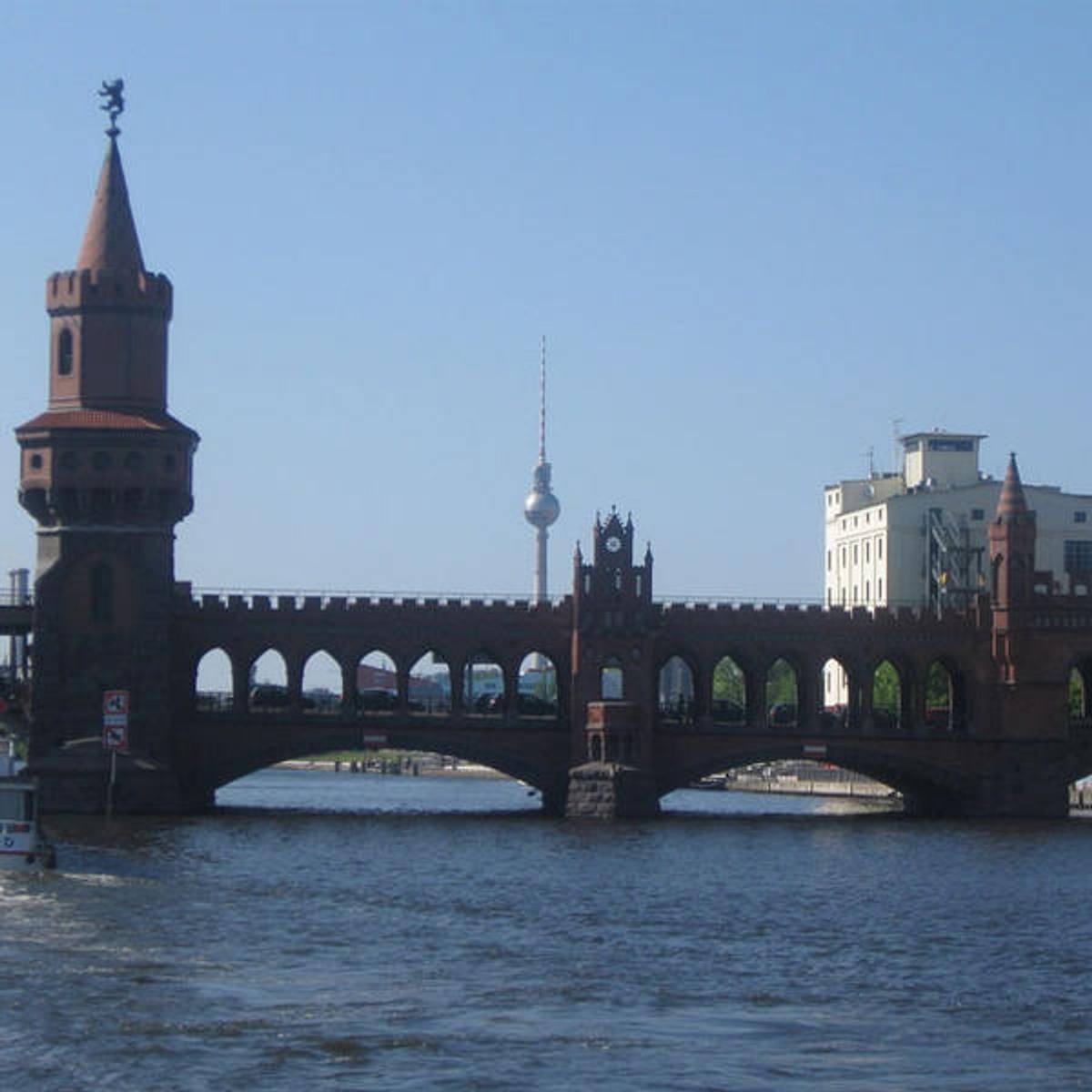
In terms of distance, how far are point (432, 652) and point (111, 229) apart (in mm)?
22899

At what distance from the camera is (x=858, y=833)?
110 metres

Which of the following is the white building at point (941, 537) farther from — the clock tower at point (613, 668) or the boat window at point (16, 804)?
the boat window at point (16, 804)

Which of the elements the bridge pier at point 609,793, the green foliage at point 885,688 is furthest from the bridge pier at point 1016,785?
the green foliage at point 885,688

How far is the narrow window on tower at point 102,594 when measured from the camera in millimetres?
111500

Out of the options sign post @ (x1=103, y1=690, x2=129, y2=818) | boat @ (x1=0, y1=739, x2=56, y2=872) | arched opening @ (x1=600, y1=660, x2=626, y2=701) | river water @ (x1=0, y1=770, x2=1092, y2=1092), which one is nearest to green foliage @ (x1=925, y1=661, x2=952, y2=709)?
arched opening @ (x1=600, y1=660, x2=626, y2=701)

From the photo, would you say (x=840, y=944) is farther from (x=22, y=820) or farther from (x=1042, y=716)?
(x=1042, y=716)

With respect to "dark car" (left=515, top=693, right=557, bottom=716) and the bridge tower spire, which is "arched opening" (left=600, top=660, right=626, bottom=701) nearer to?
"dark car" (left=515, top=693, right=557, bottom=716)

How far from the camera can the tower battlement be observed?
114 metres

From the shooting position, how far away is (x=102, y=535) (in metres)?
112

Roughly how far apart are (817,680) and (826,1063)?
7005 centimetres

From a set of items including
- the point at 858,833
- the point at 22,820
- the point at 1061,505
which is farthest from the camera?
A: the point at 1061,505

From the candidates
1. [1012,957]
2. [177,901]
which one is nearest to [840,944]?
[1012,957]

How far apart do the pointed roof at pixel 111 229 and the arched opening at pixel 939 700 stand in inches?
1565

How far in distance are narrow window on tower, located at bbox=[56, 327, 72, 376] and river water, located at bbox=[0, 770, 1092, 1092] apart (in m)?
22.5
